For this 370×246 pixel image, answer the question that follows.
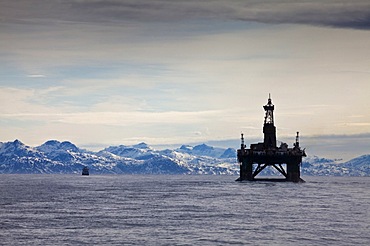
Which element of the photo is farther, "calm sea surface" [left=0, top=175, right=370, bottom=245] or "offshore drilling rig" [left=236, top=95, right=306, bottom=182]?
"offshore drilling rig" [left=236, top=95, right=306, bottom=182]

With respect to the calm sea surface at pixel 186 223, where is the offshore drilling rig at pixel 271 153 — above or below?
above

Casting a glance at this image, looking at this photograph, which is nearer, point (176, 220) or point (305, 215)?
point (176, 220)

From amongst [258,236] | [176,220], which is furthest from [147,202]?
[258,236]

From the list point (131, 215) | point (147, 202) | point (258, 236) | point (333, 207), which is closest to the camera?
point (258, 236)

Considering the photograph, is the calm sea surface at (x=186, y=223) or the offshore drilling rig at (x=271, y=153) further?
the offshore drilling rig at (x=271, y=153)

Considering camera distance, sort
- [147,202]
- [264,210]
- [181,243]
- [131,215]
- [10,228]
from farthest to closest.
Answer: [147,202] < [264,210] < [131,215] < [10,228] < [181,243]

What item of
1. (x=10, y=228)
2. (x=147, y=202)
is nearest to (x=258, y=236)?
(x=10, y=228)

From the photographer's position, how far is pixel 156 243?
2579 inches

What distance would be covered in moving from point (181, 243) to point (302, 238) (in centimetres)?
1318

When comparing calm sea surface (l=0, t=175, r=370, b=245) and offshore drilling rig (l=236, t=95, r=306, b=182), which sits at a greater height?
offshore drilling rig (l=236, t=95, r=306, b=182)

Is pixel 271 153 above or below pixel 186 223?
above

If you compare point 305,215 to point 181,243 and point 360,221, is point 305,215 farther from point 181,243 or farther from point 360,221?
point 181,243

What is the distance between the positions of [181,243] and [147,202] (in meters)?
56.6

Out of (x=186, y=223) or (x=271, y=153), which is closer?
(x=186, y=223)
